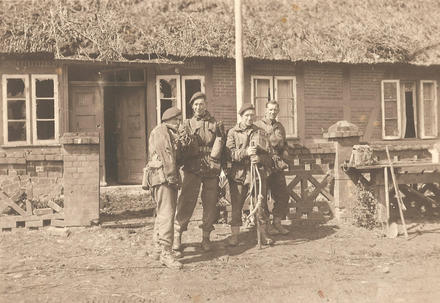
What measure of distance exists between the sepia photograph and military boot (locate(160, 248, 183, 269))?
0.02m

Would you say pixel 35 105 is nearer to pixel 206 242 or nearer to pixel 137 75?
pixel 137 75

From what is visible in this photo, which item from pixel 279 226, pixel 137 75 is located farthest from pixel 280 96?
pixel 279 226

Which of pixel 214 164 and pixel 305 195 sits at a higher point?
pixel 214 164

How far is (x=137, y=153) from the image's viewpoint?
11188 mm

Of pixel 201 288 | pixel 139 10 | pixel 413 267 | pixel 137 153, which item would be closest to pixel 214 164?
pixel 201 288

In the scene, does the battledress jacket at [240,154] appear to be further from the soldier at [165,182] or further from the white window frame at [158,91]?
the white window frame at [158,91]

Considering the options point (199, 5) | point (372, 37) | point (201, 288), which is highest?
point (199, 5)

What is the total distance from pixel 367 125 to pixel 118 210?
721cm

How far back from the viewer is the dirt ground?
441 centimetres

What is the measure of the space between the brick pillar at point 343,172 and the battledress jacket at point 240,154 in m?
1.58

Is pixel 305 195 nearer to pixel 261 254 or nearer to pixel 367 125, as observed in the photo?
pixel 261 254

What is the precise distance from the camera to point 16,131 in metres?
10.5

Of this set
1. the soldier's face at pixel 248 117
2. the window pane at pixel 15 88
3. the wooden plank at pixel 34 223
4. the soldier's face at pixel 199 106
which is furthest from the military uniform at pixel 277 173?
the window pane at pixel 15 88

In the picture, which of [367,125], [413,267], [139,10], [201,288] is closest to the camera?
[201,288]
